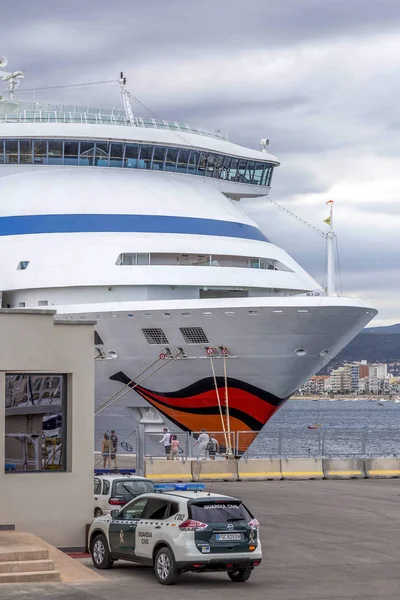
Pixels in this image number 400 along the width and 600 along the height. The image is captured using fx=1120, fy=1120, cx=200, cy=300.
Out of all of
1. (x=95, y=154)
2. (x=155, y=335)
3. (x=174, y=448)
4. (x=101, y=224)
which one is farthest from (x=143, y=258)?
(x=174, y=448)

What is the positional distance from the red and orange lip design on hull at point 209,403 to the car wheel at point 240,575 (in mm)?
18224

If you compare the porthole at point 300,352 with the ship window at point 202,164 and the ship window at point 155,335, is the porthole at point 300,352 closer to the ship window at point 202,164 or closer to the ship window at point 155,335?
the ship window at point 155,335

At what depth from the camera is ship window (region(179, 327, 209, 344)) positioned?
105 ft

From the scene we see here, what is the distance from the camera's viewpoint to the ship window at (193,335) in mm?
32062

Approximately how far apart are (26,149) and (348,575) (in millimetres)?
25702

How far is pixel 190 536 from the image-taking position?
1405cm

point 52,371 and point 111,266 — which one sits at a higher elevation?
point 111,266

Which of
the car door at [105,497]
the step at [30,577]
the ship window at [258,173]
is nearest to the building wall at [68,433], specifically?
the car door at [105,497]

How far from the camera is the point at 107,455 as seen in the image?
99.0 ft

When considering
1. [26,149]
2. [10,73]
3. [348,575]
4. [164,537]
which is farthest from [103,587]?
[10,73]

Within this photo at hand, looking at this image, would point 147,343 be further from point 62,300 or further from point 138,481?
point 138,481

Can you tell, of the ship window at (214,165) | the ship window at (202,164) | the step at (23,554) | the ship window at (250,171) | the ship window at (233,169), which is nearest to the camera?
the step at (23,554)

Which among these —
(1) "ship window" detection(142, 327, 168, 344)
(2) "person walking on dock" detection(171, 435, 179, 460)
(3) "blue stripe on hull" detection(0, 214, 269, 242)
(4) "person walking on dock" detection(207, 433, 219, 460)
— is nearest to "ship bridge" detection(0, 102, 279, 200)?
(3) "blue stripe on hull" detection(0, 214, 269, 242)

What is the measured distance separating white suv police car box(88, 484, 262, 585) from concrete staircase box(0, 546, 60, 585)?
1265 mm
